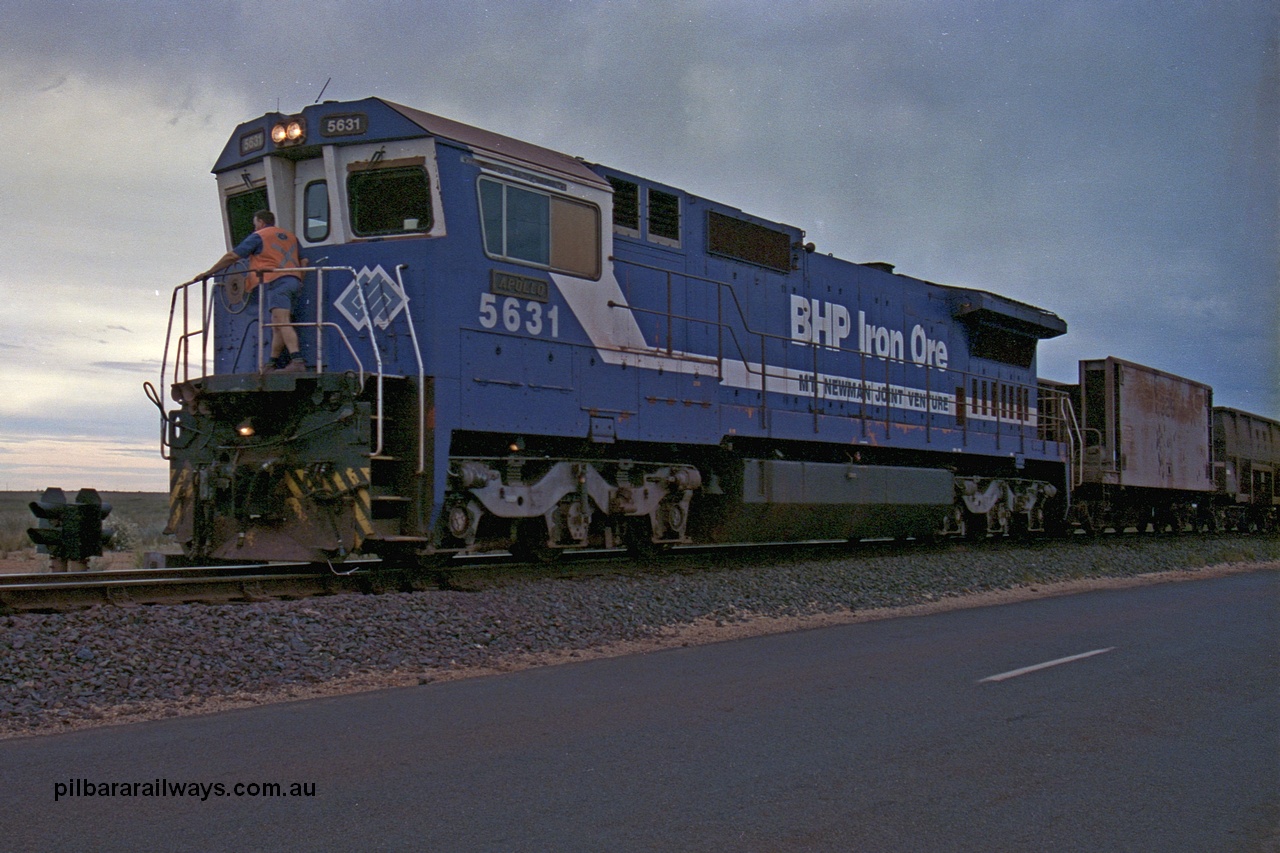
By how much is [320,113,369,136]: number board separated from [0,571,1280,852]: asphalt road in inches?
220

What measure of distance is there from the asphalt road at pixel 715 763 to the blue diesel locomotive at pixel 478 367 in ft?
10.7

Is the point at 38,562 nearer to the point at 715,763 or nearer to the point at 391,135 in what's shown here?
the point at 391,135

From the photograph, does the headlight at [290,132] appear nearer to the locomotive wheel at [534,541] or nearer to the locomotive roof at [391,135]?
the locomotive roof at [391,135]

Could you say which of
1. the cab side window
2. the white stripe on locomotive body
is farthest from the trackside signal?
the white stripe on locomotive body

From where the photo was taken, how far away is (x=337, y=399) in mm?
9539

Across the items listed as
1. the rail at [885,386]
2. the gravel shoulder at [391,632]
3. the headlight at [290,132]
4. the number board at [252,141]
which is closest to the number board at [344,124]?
the headlight at [290,132]

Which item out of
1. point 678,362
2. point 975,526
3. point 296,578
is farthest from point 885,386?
point 296,578

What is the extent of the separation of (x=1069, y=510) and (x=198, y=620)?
17.9 metres

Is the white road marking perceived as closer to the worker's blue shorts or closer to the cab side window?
the cab side window

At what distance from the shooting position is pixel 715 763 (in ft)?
16.0

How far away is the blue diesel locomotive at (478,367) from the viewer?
971 cm

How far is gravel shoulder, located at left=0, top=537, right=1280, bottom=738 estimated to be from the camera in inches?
250

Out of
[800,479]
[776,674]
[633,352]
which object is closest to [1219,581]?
[800,479]

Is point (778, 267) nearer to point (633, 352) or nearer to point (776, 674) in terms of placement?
point (633, 352)
